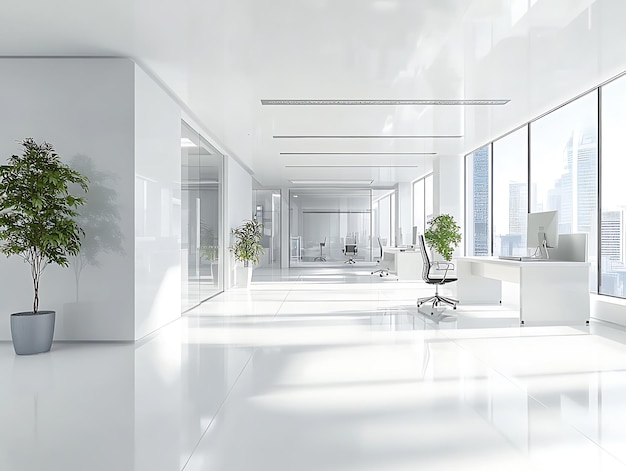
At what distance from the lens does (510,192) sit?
1131 centimetres

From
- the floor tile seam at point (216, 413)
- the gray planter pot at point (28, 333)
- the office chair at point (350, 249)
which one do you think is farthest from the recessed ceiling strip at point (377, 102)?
the office chair at point (350, 249)

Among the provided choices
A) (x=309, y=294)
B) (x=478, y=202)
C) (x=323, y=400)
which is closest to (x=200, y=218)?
(x=309, y=294)

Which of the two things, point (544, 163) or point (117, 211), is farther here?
point (544, 163)

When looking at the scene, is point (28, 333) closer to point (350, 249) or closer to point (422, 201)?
point (422, 201)

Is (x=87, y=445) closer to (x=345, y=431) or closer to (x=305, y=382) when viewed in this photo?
(x=345, y=431)

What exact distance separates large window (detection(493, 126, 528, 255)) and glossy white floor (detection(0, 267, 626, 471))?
413 centimetres

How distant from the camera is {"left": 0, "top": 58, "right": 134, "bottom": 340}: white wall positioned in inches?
240

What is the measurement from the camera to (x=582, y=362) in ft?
16.7

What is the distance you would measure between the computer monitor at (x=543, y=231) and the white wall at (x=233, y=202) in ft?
23.4

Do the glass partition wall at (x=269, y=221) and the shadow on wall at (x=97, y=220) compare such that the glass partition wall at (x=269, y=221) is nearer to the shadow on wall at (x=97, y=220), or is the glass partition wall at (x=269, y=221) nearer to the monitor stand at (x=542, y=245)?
the monitor stand at (x=542, y=245)

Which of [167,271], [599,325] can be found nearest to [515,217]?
[599,325]

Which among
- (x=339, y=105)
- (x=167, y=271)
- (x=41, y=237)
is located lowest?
(x=167, y=271)

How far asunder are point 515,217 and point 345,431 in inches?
353

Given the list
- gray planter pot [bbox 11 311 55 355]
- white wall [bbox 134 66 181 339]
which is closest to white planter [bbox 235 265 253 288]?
white wall [bbox 134 66 181 339]
